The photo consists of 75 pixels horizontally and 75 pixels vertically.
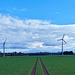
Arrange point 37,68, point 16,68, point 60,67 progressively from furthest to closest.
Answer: point 60,67
point 16,68
point 37,68

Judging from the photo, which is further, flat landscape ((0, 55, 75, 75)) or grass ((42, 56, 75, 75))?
grass ((42, 56, 75, 75))

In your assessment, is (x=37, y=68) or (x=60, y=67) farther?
(x=60, y=67)

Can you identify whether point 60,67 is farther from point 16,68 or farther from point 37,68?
point 16,68

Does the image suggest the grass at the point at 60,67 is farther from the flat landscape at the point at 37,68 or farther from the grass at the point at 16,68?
the grass at the point at 16,68

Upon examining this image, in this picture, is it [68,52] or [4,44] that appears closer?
[4,44]

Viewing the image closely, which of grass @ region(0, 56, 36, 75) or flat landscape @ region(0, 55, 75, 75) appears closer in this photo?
flat landscape @ region(0, 55, 75, 75)

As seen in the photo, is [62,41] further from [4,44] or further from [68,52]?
[68,52]

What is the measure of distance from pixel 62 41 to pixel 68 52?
75.4 metres

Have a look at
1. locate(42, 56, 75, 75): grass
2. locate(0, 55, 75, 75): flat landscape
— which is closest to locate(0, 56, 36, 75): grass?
locate(0, 55, 75, 75): flat landscape

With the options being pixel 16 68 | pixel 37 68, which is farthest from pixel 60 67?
pixel 16 68

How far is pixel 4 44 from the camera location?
4466 inches

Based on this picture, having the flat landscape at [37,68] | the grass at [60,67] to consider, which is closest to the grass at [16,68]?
the flat landscape at [37,68]

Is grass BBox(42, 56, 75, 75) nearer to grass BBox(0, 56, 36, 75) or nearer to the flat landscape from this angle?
the flat landscape

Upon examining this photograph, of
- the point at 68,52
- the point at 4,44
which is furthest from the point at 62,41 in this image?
the point at 68,52
